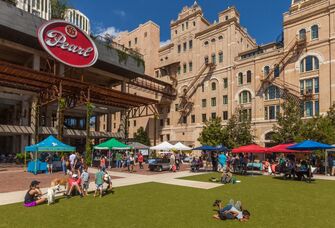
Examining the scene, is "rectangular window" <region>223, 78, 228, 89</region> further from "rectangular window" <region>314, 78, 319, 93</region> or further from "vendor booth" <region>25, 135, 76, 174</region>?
"vendor booth" <region>25, 135, 76, 174</region>

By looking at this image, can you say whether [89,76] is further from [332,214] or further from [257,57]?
[332,214]

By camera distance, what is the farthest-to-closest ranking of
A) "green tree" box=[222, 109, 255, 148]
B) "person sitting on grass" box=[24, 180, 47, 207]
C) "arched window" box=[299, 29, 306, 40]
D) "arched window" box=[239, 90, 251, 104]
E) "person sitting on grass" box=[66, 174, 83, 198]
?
"arched window" box=[239, 90, 251, 104] → "arched window" box=[299, 29, 306, 40] → "green tree" box=[222, 109, 255, 148] → "person sitting on grass" box=[66, 174, 83, 198] → "person sitting on grass" box=[24, 180, 47, 207]

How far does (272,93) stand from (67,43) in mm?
33055

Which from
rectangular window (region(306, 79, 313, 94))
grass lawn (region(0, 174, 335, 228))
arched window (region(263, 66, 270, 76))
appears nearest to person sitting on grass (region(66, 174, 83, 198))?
grass lawn (region(0, 174, 335, 228))

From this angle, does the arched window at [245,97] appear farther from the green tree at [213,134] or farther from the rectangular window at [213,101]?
the green tree at [213,134]

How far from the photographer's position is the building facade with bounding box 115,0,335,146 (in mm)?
41906

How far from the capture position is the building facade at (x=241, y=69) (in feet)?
137

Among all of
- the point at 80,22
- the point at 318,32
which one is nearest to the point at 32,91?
the point at 318,32

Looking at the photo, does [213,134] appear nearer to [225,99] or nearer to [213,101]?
[225,99]

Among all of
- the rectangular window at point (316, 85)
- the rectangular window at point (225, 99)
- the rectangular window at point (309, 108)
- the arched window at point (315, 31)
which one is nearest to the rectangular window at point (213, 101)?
the rectangular window at point (225, 99)

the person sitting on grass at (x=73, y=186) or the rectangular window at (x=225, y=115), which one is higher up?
the rectangular window at (x=225, y=115)

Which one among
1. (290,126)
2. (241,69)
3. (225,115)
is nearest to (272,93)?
(241,69)

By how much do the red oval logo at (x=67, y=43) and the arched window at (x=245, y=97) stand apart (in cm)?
2743

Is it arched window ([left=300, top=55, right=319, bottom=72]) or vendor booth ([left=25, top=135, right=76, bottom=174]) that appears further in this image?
arched window ([left=300, top=55, right=319, bottom=72])
